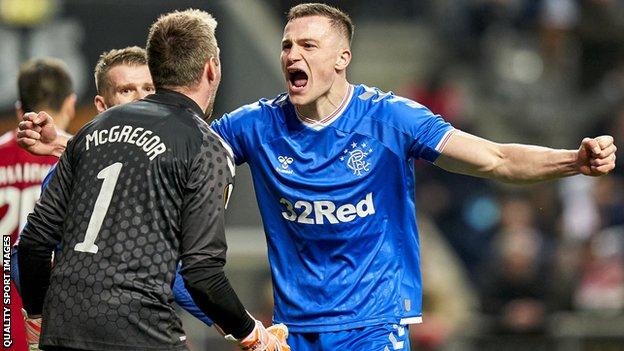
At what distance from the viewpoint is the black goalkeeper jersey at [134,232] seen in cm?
517

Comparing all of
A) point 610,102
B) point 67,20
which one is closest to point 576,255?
point 610,102

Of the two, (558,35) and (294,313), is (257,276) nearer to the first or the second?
(558,35)

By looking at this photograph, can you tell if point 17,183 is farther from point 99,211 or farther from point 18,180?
point 99,211

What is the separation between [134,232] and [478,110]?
11.2 metres

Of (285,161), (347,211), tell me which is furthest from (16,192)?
(347,211)

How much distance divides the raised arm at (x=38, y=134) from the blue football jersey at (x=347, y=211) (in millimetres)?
1083

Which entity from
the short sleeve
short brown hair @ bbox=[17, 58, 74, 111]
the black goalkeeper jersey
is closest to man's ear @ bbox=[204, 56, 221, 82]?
the black goalkeeper jersey

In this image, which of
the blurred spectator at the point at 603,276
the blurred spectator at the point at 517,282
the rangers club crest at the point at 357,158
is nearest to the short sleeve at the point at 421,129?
the rangers club crest at the point at 357,158

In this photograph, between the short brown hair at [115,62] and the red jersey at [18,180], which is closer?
the short brown hair at [115,62]

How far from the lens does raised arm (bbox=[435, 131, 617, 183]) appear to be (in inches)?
243

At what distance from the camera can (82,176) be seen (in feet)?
17.5

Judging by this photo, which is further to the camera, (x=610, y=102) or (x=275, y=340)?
(x=610, y=102)

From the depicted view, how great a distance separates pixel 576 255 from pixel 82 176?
9.27m

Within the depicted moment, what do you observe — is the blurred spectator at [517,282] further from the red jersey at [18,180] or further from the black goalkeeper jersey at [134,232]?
the black goalkeeper jersey at [134,232]
